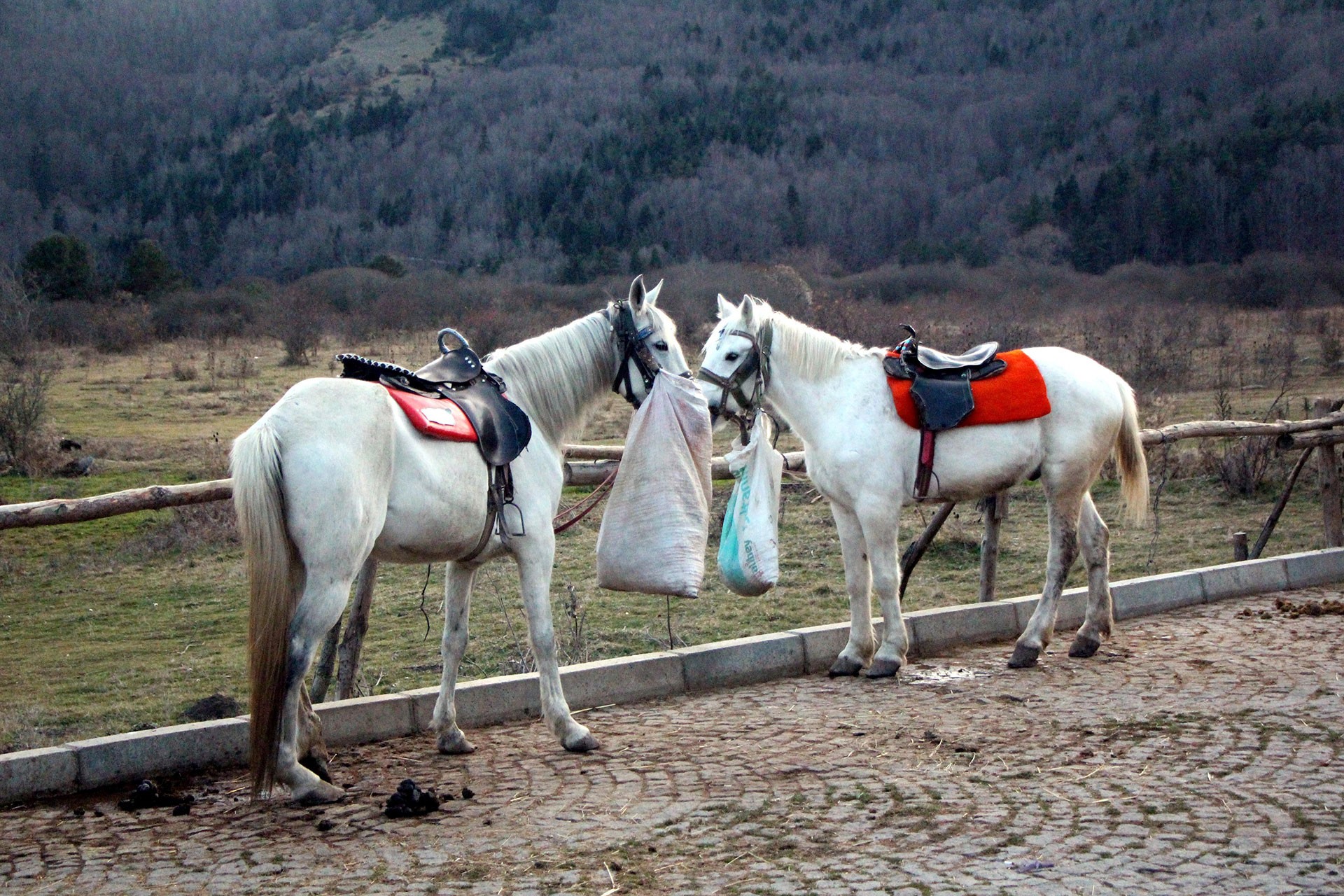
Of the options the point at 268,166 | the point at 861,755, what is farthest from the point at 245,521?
the point at 268,166

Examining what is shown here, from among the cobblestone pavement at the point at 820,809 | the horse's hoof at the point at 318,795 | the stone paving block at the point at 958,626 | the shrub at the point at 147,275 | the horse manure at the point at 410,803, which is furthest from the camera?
the shrub at the point at 147,275

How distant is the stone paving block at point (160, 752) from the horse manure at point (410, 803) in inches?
39.7

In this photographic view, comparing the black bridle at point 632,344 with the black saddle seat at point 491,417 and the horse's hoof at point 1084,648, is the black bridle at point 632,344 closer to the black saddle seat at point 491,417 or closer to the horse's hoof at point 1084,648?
the black saddle seat at point 491,417

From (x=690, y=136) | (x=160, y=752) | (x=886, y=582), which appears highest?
(x=690, y=136)

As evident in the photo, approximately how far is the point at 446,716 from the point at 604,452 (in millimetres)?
2416

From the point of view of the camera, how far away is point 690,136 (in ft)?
242

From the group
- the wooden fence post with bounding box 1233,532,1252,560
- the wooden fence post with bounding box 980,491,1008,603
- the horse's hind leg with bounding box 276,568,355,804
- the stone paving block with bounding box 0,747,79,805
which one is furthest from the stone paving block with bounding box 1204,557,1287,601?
the stone paving block with bounding box 0,747,79,805

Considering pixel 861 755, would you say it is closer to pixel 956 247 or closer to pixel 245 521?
pixel 245 521

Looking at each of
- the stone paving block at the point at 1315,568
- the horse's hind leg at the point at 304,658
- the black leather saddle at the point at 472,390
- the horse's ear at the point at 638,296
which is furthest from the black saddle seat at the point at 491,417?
the stone paving block at the point at 1315,568

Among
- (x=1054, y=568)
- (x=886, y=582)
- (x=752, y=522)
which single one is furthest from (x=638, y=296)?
(x=1054, y=568)

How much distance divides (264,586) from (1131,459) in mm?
4945

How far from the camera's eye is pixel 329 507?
436cm

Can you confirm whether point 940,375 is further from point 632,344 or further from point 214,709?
point 214,709

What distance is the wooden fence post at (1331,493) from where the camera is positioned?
942 cm
